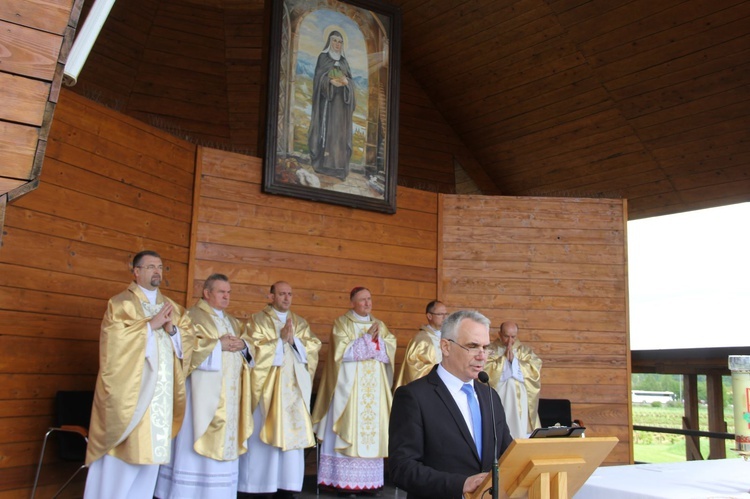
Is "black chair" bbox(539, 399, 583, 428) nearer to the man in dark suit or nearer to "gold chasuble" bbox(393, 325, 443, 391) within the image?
"gold chasuble" bbox(393, 325, 443, 391)

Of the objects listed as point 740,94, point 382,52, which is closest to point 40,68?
point 382,52

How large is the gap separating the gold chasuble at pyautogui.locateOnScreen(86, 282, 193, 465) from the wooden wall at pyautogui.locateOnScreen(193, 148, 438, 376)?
Answer: 207 cm

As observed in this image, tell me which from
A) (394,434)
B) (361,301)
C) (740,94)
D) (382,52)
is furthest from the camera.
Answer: (382,52)

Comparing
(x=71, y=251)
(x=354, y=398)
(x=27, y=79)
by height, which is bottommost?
(x=354, y=398)

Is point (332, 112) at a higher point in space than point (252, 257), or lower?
Result: higher

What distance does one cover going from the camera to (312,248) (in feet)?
27.9

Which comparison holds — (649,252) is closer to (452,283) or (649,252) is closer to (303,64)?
(452,283)

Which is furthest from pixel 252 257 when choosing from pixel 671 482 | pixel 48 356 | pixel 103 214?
pixel 671 482

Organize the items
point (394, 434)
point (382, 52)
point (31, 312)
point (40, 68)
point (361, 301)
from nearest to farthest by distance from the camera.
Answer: point (40, 68) → point (394, 434) → point (31, 312) → point (361, 301) → point (382, 52)

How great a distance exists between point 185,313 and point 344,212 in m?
3.07

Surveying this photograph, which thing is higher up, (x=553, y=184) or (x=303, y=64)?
(x=303, y=64)

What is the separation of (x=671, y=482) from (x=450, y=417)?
904 mm

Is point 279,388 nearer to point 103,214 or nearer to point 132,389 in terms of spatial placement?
point 132,389

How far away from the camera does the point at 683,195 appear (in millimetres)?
10148
